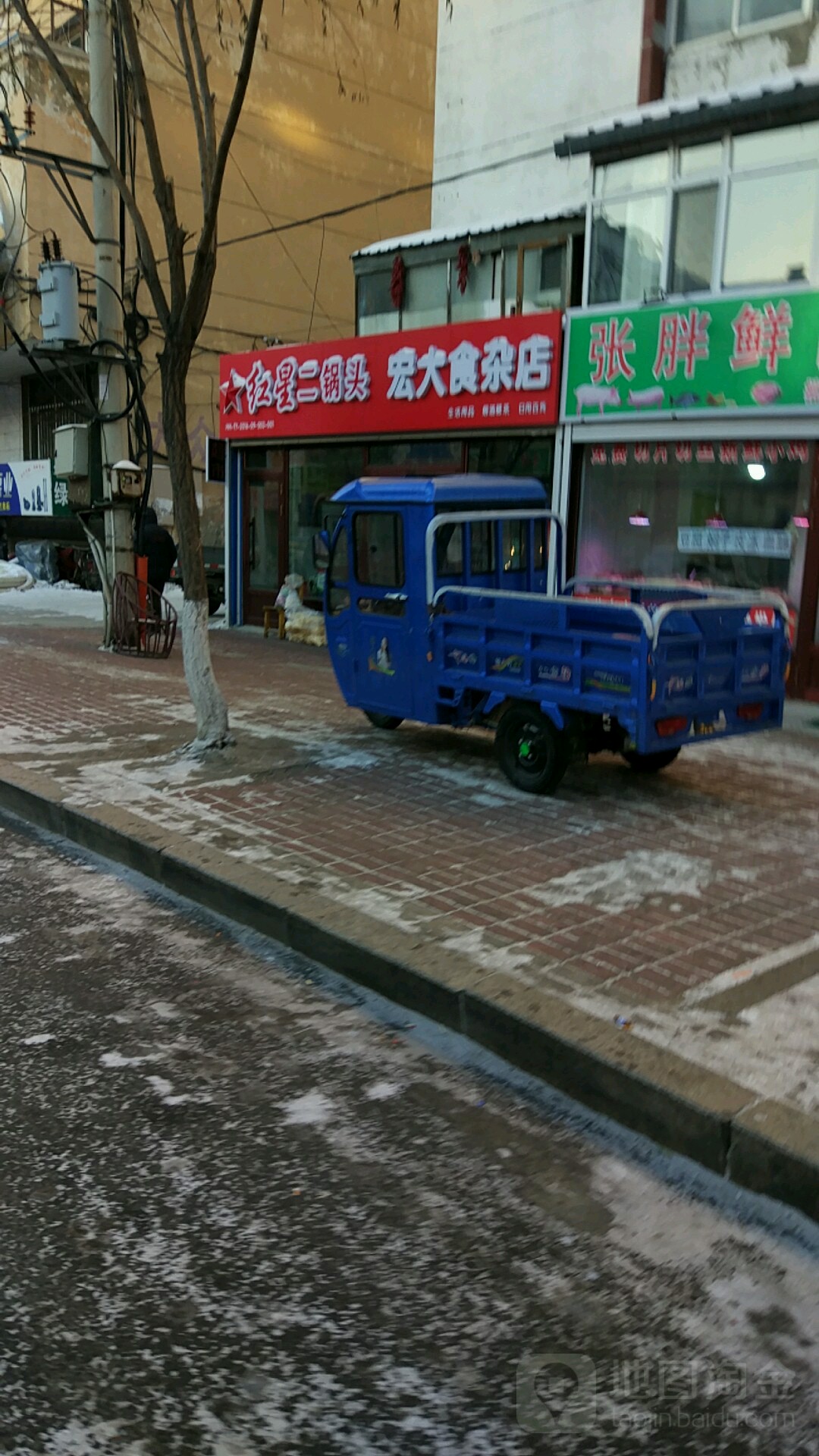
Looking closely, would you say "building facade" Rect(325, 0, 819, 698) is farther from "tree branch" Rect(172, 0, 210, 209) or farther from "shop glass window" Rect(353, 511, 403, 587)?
"tree branch" Rect(172, 0, 210, 209)

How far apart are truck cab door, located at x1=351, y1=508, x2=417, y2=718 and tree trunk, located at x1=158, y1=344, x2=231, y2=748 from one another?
45.6 inches

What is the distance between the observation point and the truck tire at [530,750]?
6.90m

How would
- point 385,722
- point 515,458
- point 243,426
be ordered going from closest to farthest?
point 385,722 < point 515,458 < point 243,426

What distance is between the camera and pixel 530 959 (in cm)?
439

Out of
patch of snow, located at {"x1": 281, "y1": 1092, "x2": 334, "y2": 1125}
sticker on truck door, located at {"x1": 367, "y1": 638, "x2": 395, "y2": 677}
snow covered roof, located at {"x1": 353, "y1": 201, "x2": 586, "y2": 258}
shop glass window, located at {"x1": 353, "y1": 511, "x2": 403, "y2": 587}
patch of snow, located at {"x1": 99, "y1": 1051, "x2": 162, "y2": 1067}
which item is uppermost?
snow covered roof, located at {"x1": 353, "y1": 201, "x2": 586, "y2": 258}

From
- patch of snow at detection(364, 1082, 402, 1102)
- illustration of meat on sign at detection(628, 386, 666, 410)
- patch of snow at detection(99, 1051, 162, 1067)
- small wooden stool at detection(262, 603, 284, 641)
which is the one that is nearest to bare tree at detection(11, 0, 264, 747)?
patch of snow at detection(99, 1051, 162, 1067)

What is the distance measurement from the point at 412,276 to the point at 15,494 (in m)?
13.6

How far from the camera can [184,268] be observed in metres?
7.77

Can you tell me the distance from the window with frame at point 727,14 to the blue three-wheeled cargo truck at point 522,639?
7907mm

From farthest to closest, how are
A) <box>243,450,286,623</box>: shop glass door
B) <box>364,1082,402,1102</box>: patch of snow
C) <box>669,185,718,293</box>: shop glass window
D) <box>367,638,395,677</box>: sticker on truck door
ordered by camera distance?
<box>243,450,286,623</box>: shop glass door, <box>669,185,718,293</box>: shop glass window, <box>367,638,395,677</box>: sticker on truck door, <box>364,1082,402,1102</box>: patch of snow

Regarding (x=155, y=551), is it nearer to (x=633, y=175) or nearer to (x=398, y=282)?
(x=398, y=282)

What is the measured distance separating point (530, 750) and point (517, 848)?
1284 millimetres

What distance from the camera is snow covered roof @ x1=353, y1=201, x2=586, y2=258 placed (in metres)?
→ 13.1

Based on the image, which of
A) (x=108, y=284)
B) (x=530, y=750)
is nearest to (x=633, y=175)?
(x=108, y=284)
